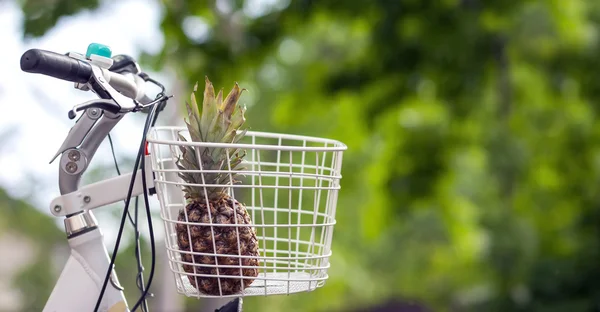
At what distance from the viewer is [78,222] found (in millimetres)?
1792

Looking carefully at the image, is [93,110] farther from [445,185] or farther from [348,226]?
[348,226]

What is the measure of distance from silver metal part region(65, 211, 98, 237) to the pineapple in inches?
8.6

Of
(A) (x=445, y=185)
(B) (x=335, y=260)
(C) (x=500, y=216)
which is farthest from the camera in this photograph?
(B) (x=335, y=260)

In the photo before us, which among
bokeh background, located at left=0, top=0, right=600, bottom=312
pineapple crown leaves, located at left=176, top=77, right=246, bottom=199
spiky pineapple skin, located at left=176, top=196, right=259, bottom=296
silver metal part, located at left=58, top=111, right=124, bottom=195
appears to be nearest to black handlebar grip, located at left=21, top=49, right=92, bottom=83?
silver metal part, located at left=58, top=111, right=124, bottom=195

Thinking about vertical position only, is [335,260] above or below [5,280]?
above

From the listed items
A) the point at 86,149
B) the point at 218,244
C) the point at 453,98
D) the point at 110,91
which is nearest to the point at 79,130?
the point at 86,149

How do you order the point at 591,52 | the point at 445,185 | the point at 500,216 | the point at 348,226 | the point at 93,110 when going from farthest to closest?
the point at 348,226 < the point at 500,216 < the point at 591,52 < the point at 445,185 < the point at 93,110

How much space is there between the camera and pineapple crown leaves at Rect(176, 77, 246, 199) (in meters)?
1.73

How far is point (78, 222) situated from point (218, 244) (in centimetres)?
35

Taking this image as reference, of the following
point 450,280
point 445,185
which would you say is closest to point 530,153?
point 445,185

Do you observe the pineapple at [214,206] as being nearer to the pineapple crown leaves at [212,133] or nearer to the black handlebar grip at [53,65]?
the pineapple crown leaves at [212,133]

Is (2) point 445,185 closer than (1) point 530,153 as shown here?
Yes

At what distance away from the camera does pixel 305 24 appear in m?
6.41

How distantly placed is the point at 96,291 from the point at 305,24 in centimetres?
488
